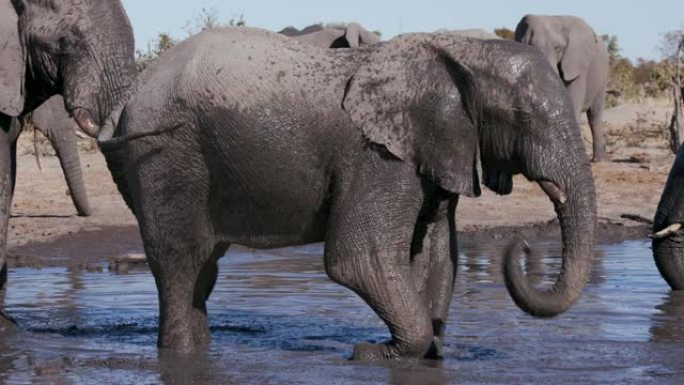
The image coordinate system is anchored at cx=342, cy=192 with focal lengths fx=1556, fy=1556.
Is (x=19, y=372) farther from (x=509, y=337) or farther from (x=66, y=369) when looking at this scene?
(x=509, y=337)

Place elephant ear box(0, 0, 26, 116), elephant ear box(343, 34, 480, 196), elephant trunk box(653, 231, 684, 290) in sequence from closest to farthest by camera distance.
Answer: elephant ear box(343, 34, 480, 196), elephant ear box(0, 0, 26, 116), elephant trunk box(653, 231, 684, 290)

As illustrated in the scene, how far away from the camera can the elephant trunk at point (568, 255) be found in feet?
19.4

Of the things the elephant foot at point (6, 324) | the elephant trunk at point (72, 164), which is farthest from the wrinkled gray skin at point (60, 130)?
the elephant foot at point (6, 324)

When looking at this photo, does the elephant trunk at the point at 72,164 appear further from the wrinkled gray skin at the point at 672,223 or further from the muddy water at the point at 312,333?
the wrinkled gray skin at the point at 672,223

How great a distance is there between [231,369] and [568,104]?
5.84 ft

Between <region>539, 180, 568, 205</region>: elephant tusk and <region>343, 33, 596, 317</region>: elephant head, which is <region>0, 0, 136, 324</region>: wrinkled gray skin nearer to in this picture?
<region>343, 33, 596, 317</region>: elephant head

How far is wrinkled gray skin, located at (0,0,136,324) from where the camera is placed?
6.97 metres

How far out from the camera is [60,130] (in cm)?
1139

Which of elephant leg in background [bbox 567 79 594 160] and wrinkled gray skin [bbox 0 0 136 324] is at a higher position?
elephant leg in background [bbox 567 79 594 160]

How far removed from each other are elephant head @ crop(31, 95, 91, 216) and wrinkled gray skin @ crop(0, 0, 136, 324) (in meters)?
3.84

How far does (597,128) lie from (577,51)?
1655 mm

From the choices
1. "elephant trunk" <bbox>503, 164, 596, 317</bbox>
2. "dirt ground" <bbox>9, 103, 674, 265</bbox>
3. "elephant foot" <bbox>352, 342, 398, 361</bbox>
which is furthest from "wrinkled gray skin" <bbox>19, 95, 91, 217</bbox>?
"elephant trunk" <bbox>503, 164, 596, 317</bbox>

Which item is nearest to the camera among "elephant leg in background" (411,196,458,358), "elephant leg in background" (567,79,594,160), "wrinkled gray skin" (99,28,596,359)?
"wrinkled gray skin" (99,28,596,359)

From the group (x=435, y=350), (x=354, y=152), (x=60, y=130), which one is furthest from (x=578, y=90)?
(x=354, y=152)
